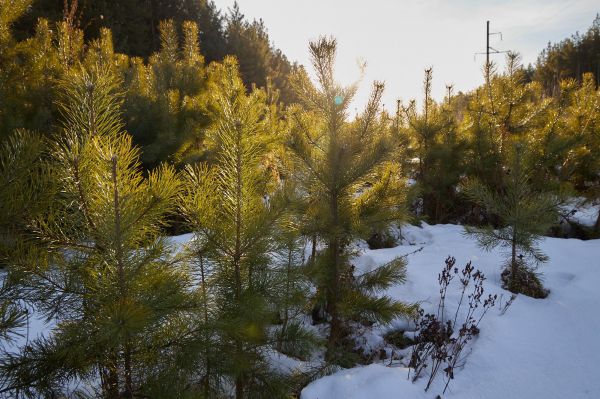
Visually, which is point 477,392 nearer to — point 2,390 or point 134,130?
point 2,390

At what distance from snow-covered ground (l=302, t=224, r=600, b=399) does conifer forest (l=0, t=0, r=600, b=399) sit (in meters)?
0.02

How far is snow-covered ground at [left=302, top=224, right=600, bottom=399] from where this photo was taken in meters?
2.66

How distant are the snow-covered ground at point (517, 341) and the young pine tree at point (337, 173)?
488 mm

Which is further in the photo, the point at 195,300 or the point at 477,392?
the point at 477,392

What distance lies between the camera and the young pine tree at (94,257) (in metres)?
1.33

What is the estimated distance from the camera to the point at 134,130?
5.26 metres

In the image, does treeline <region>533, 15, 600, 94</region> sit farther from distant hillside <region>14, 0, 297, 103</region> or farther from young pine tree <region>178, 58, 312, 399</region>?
young pine tree <region>178, 58, 312, 399</region>

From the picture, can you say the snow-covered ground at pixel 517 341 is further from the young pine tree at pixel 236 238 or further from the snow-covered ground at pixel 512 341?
the young pine tree at pixel 236 238

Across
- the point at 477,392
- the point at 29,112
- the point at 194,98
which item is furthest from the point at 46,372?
the point at 194,98

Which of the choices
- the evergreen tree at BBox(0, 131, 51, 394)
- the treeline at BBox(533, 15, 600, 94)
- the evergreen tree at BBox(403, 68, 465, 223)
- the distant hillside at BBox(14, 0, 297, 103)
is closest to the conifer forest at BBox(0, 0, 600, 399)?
the evergreen tree at BBox(0, 131, 51, 394)

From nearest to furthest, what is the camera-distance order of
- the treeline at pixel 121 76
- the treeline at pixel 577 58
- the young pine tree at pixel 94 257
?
the young pine tree at pixel 94 257, the treeline at pixel 121 76, the treeline at pixel 577 58

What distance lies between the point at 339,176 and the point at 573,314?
318cm

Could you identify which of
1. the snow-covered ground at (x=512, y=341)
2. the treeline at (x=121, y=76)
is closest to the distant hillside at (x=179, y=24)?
the treeline at (x=121, y=76)

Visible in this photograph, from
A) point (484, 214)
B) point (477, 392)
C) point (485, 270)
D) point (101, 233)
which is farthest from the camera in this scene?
point (484, 214)
